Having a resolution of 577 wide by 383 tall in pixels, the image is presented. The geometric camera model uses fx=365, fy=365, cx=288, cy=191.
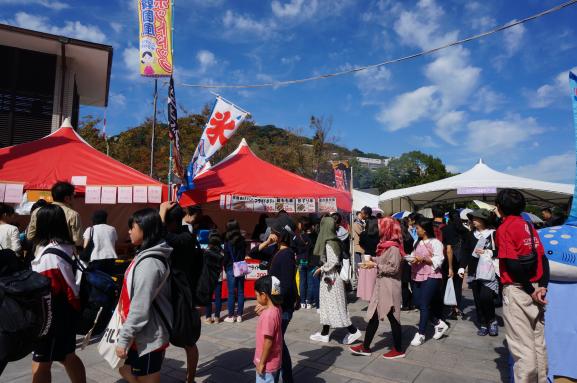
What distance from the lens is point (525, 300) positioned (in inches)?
113

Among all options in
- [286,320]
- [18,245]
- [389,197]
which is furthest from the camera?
[389,197]

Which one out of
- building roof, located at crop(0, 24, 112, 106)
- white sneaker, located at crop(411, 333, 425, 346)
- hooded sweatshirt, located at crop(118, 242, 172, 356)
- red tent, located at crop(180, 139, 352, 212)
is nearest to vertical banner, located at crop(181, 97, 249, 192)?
red tent, located at crop(180, 139, 352, 212)

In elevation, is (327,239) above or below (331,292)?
above

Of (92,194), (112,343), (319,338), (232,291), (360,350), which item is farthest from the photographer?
(92,194)

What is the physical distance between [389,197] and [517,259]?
1092cm

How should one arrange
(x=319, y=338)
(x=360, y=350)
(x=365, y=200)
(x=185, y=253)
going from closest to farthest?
(x=185, y=253) → (x=360, y=350) → (x=319, y=338) → (x=365, y=200)

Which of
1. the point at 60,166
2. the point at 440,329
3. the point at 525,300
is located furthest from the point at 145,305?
the point at 60,166

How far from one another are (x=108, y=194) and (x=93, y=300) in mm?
4929

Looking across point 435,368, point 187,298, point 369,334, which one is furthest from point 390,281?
point 187,298

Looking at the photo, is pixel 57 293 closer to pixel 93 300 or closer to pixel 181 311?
pixel 93 300

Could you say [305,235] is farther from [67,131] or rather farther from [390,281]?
[67,131]

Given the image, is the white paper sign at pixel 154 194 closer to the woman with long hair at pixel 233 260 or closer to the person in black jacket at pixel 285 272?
the woman with long hair at pixel 233 260

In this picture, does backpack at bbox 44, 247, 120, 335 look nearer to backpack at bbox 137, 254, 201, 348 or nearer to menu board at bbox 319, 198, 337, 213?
backpack at bbox 137, 254, 201, 348

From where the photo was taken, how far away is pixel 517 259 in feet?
9.48
